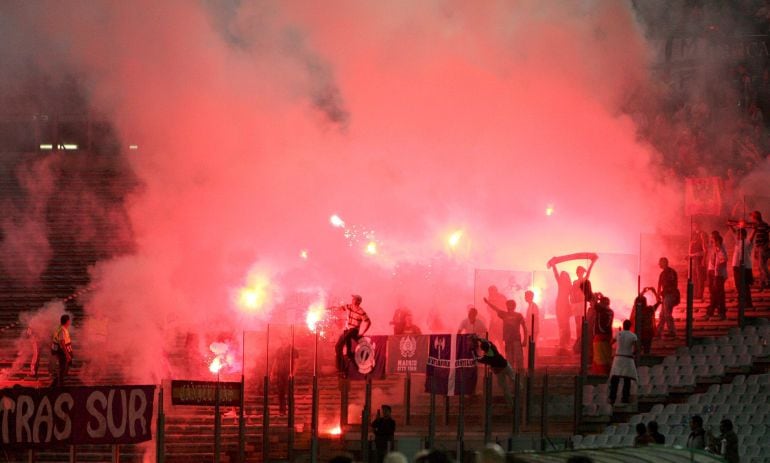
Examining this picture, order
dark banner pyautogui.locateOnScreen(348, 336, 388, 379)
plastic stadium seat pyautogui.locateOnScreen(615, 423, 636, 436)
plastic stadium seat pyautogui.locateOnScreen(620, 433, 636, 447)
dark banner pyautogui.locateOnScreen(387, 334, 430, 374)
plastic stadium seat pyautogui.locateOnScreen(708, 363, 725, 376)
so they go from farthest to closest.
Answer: dark banner pyautogui.locateOnScreen(348, 336, 388, 379), dark banner pyautogui.locateOnScreen(387, 334, 430, 374), plastic stadium seat pyautogui.locateOnScreen(708, 363, 725, 376), plastic stadium seat pyautogui.locateOnScreen(615, 423, 636, 436), plastic stadium seat pyautogui.locateOnScreen(620, 433, 636, 447)

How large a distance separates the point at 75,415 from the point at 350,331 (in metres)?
4.68

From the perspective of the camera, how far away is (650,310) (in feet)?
60.2

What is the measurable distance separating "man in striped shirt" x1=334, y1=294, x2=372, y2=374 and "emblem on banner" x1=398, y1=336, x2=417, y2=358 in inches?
33.0

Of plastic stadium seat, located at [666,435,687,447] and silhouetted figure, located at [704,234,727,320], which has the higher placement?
silhouetted figure, located at [704,234,727,320]

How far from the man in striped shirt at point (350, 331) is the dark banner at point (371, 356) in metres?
0.29

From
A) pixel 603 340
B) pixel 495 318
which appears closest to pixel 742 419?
pixel 603 340

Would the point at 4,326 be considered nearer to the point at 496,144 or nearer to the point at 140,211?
the point at 140,211

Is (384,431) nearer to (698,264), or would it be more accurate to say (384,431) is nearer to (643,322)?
(643,322)

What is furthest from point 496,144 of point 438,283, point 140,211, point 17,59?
point 17,59

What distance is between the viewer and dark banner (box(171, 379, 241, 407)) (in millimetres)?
16016

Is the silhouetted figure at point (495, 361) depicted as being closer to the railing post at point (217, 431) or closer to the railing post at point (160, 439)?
the railing post at point (217, 431)

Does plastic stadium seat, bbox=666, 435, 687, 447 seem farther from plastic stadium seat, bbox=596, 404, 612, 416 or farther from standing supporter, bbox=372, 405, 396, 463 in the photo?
standing supporter, bbox=372, 405, 396, 463

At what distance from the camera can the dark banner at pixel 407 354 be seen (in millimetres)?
17438

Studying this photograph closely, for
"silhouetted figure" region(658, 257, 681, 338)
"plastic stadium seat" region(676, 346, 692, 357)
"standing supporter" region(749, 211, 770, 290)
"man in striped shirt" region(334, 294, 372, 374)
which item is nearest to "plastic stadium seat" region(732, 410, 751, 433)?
"plastic stadium seat" region(676, 346, 692, 357)
